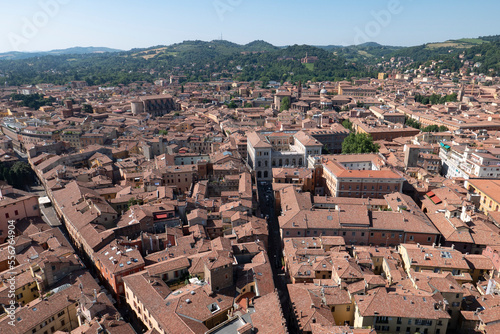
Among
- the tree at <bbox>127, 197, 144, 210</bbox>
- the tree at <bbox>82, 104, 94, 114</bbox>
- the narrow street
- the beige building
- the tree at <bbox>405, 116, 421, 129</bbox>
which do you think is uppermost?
the tree at <bbox>82, 104, 94, 114</bbox>

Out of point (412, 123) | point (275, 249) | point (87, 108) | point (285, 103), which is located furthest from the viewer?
point (285, 103)

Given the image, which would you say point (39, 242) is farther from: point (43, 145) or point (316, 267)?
point (43, 145)

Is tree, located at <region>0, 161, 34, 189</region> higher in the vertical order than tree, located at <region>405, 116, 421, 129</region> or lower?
lower

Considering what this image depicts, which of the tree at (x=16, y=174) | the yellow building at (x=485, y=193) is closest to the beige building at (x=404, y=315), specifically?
the yellow building at (x=485, y=193)

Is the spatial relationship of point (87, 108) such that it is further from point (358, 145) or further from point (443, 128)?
point (443, 128)

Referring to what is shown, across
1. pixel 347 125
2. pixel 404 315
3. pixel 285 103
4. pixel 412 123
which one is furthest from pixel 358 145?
pixel 285 103

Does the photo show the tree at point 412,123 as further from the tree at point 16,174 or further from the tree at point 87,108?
the tree at point 87,108

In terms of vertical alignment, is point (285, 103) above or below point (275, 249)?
above

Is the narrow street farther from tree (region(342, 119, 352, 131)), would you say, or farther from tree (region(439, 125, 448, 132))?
tree (region(439, 125, 448, 132))

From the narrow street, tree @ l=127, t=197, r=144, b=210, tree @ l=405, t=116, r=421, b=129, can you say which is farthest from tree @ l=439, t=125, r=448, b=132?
tree @ l=127, t=197, r=144, b=210
